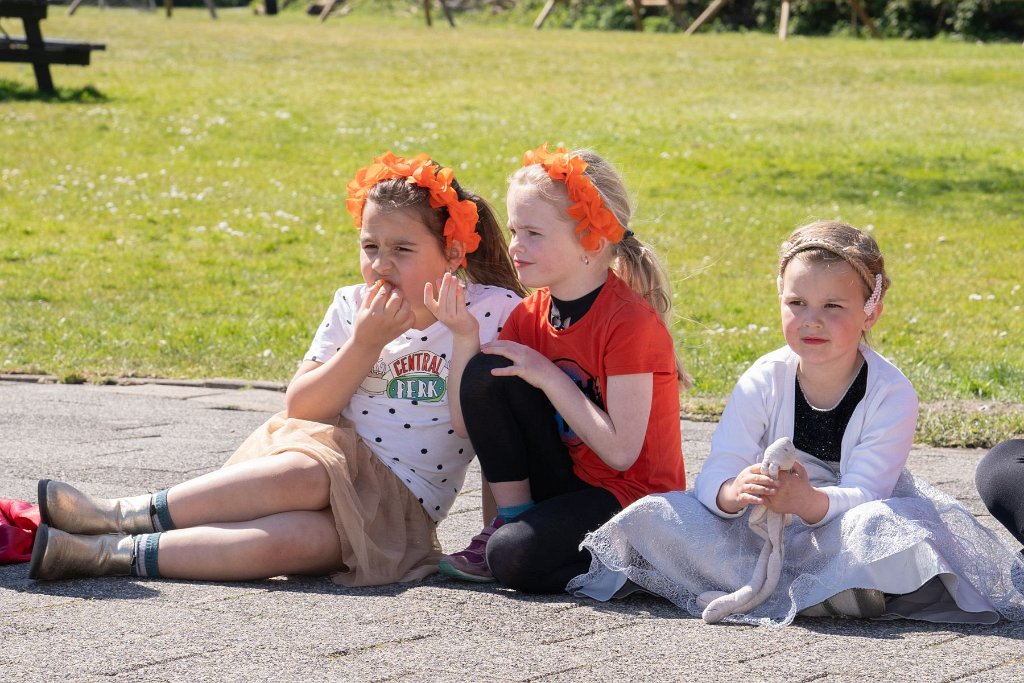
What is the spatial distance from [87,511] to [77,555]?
0.15 meters

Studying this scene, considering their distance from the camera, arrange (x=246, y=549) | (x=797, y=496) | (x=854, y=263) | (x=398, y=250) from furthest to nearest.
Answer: (x=398, y=250) < (x=246, y=549) < (x=854, y=263) < (x=797, y=496)

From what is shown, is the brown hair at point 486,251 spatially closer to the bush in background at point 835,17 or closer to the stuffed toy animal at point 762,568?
the stuffed toy animal at point 762,568

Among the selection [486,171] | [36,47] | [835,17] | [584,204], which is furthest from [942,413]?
[835,17]

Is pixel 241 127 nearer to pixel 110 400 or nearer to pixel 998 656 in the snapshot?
pixel 110 400

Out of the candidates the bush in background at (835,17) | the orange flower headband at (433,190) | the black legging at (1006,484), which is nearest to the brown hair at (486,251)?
the orange flower headband at (433,190)

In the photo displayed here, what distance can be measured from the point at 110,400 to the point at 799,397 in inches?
130

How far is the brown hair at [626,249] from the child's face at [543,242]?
8 cm

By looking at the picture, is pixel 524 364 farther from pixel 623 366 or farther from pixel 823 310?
pixel 823 310

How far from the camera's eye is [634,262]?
3.63 m

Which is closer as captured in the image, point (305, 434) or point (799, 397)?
point (799, 397)

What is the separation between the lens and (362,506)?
11.5 ft

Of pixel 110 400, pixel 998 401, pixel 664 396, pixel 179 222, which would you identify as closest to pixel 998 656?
pixel 664 396

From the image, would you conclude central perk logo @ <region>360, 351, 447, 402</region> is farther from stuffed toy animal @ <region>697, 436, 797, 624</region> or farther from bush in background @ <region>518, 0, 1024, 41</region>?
bush in background @ <region>518, 0, 1024, 41</region>

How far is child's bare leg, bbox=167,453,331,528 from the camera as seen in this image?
11.2ft
